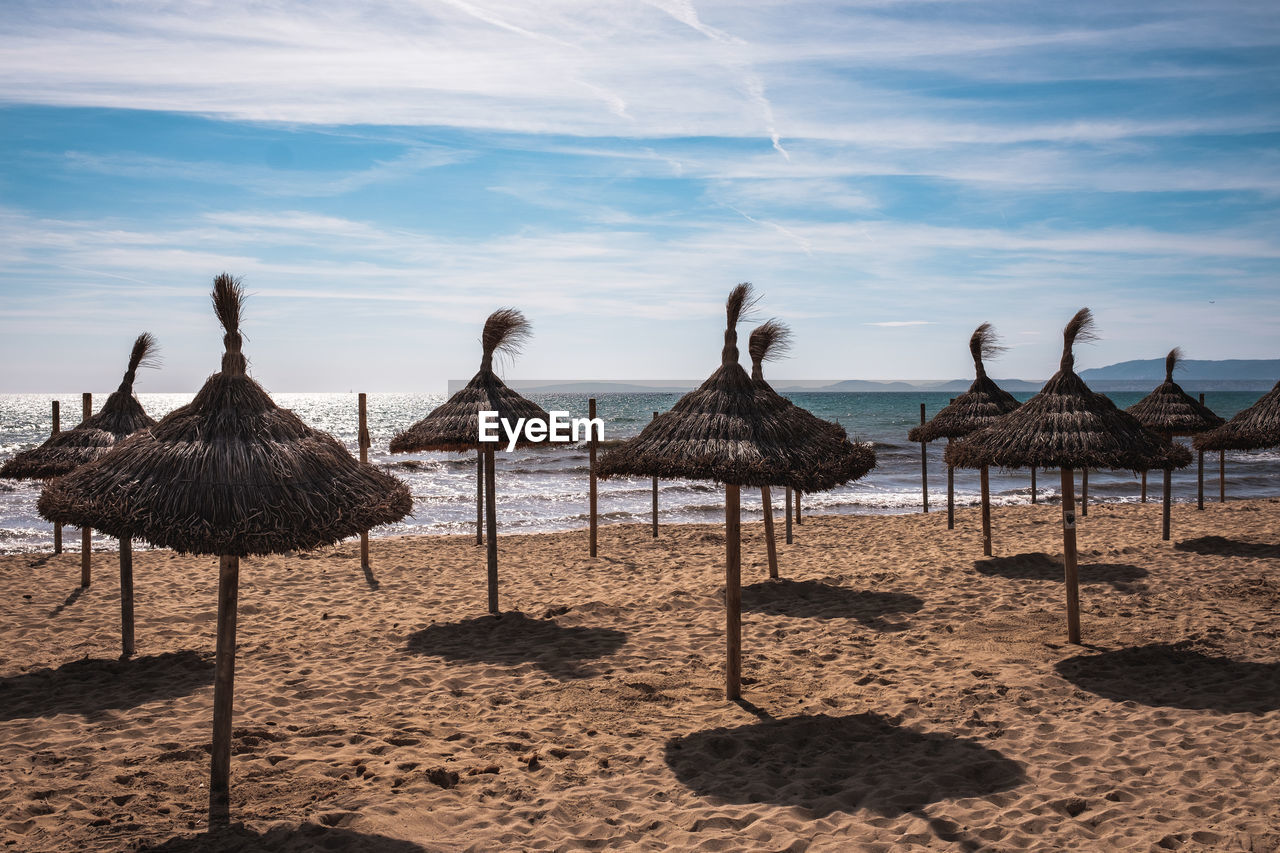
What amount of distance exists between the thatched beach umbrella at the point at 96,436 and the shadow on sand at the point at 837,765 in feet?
22.6

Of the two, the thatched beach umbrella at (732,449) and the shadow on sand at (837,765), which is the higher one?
the thatched beach umbrella at (732,449)

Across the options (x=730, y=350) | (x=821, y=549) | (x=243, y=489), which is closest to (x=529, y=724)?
(x=243, y=489)

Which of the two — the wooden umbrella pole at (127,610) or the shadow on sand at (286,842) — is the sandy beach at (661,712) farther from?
the wooden umbrella pole at (127,610)

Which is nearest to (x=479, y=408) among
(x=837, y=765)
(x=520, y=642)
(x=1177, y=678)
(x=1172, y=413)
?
(x=520, y=642)

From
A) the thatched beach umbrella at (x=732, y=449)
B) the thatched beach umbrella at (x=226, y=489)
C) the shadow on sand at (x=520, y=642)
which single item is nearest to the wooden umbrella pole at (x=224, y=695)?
the thatched beach umbrella at (x=226, y=489)

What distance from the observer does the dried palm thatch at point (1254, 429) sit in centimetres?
1218

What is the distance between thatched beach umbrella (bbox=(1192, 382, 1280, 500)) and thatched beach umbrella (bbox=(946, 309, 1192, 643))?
5.07 metres

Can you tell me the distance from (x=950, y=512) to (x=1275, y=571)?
517 centimetres

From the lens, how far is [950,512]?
1541cm

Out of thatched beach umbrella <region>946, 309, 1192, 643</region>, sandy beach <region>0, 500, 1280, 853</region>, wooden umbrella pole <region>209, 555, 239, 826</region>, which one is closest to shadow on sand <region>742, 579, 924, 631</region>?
sandy beach <region>0, 500, 1280, 853</region>

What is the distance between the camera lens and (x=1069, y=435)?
7.70 metres

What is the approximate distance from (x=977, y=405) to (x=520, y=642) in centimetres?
918

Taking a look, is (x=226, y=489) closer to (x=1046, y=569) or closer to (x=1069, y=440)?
(x=1069, y=440)

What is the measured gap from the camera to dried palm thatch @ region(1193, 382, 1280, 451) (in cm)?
1218
